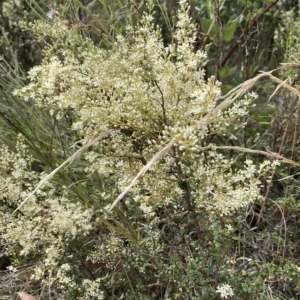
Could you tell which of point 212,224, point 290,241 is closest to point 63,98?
point 212,224

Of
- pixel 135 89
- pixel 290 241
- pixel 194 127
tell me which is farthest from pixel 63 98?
pixel 290 241

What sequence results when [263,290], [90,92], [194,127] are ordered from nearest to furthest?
1. [194,127]
2. [90,92]
3. [263,290]

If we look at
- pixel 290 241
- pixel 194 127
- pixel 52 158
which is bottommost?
pixel 290 241

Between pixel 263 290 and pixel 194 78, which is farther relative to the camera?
pixel 263 290

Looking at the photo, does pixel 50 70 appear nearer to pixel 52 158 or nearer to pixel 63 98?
pixel 63 98

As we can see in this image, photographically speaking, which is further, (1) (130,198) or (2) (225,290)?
(1) (130,198)

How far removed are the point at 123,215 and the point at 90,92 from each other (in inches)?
15.8

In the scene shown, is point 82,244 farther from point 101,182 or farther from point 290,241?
point 290,241

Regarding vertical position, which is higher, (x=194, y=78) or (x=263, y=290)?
(x=194, y=78)

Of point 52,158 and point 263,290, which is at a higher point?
point 52,158

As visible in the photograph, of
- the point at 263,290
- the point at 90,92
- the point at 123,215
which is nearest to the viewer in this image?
the point at 90,92

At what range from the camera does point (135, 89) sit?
777mm

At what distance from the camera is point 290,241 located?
1.22 m

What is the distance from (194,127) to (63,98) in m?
0.28
